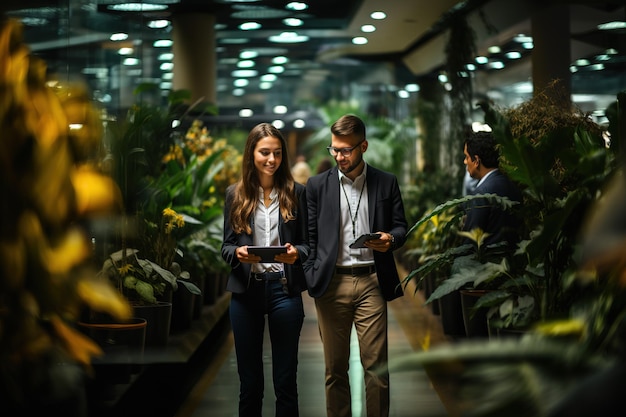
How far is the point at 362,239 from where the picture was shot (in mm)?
4340

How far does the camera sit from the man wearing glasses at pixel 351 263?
4.49 m

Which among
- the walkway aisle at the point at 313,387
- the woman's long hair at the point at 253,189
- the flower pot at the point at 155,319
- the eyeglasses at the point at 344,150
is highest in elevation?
the eyeglasses at the point at 344,150

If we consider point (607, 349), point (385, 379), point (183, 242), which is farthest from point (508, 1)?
point (607, 349)

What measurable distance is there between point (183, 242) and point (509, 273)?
331cm

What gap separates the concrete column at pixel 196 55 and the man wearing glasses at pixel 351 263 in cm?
665

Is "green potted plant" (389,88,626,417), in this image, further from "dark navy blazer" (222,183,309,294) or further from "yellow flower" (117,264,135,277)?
"yellow flower" (117,264,135,277)

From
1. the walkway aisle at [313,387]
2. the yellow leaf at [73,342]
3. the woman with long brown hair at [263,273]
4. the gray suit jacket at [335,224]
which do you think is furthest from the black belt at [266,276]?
the yellow leaf at [73,342]

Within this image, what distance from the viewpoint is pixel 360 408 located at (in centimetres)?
562

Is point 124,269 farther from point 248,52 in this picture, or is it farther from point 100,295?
point 248,52

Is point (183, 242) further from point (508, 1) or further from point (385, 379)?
point (508, 1)

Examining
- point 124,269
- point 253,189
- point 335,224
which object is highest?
point 253,189

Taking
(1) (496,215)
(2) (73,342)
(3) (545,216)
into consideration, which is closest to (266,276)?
(3) (545,216)

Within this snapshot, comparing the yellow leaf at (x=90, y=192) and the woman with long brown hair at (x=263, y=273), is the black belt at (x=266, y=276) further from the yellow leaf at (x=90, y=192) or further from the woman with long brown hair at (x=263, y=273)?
the yellow leaf at (x=90, y=192)

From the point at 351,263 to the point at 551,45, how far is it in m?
4.18
